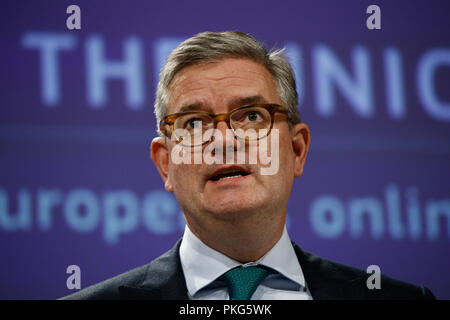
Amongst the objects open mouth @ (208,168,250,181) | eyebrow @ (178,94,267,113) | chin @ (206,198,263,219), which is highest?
eyebrow @ (178,94,267,113)

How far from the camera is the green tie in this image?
196cm

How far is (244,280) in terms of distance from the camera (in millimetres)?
1993

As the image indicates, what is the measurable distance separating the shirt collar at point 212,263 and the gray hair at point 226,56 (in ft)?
1.45

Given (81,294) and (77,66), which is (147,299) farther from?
(77,66)

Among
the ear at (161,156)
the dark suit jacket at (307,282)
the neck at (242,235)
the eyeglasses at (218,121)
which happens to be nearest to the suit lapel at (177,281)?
the dark suit jacket at (307,282)

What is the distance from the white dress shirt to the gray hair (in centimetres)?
47

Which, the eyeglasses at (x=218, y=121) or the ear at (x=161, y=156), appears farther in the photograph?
the ear at (x=161, y=156)

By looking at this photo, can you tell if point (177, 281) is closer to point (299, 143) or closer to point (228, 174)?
point (228, 174)

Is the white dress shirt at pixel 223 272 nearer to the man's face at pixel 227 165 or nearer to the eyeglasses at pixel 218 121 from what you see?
the man's face at pixel 227 165

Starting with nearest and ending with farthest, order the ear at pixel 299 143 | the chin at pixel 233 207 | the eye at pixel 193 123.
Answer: the chin at pixel 233 207
the eye at pixel 193 123
the ear at pixel 299 143

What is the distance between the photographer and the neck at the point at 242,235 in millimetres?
1979

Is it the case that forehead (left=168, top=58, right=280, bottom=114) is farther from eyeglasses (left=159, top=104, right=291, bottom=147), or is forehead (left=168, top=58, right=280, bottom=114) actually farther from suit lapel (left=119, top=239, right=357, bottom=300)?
suit lapel (left=119, top=239, right=357, bottom=300)

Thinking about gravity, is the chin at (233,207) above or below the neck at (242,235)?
above

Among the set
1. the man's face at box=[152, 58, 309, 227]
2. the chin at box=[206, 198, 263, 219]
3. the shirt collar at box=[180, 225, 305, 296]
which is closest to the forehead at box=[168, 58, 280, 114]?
the man's face at box=[152, 58, 309, 227]
